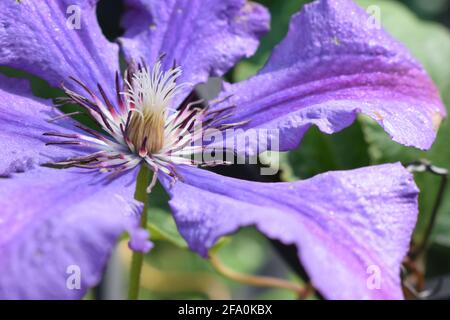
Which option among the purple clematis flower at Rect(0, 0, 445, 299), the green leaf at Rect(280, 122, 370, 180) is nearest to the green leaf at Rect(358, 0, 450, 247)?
the green leaf at Rect(280, 122, 370, 180)

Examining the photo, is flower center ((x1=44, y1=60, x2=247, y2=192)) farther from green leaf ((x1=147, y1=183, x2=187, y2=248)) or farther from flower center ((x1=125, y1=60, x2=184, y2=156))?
green leaf ((x1=147, y1=183, x2=187, y2=248))

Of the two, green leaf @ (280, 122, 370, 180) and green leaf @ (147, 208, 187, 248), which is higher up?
green leaf @ (280, 122, 370, 180)

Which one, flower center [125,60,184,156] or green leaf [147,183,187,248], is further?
green leaf [147,183,187,248]

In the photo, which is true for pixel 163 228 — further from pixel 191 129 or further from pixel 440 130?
pixel 440 130

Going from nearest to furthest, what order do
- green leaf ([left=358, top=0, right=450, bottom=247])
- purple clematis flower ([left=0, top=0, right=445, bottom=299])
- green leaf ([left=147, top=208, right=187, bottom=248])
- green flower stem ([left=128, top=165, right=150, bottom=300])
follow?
purple clematis flower ([left=0, top=0, right=445, bottom=299]) → green flower stem ([left=128, top=165, right=150, bottom=300]) → green leaf ([left=147, top=208, right=187, bottom=248]) → green leaf ([left=358, top=0, right=450, bottom=247])

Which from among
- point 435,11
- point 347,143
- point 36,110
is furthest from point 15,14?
point 435,11

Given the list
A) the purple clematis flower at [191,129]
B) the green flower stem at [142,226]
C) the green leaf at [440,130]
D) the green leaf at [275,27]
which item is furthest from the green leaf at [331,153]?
the green flower stem at [142,226]

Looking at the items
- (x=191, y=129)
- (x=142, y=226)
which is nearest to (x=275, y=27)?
(x=191, y=129)
